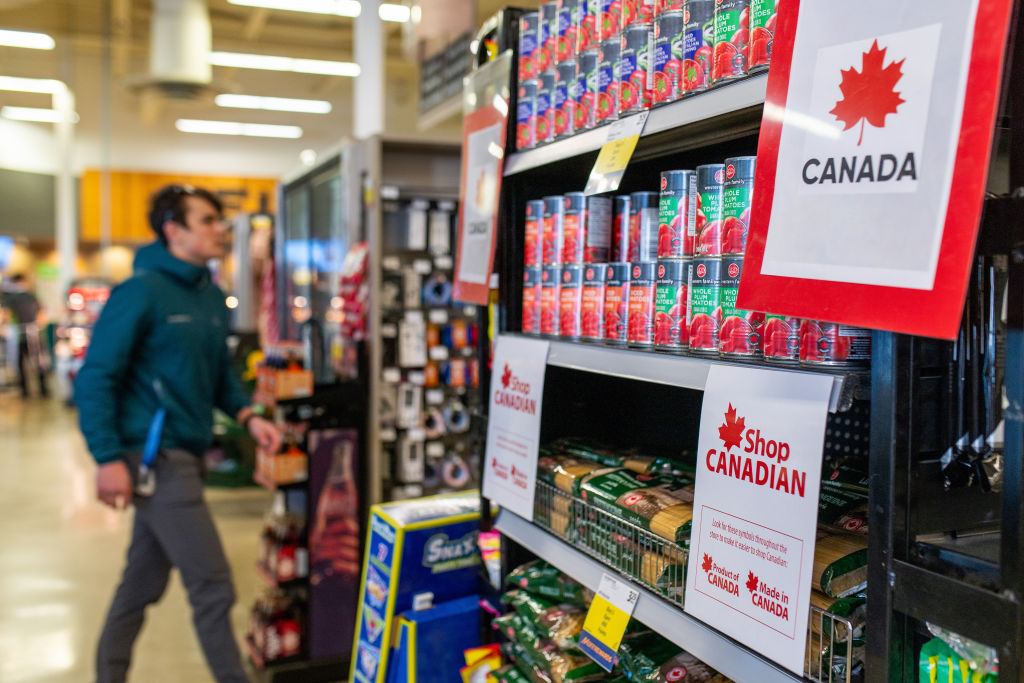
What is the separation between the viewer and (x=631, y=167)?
163cm

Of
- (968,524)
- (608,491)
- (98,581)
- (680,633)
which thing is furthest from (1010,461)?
(98,581)

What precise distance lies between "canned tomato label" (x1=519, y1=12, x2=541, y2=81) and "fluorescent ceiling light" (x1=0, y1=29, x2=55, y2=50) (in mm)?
10642

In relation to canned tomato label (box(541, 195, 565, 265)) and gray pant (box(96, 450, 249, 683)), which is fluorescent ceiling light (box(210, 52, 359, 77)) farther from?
canned tomato label (box(541, 195, 565, 265))

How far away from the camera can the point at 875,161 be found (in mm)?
853

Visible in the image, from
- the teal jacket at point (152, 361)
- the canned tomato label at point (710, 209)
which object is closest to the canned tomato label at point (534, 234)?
the canned tomato label at point (710, 209)

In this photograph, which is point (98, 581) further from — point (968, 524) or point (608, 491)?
point (968, 524)

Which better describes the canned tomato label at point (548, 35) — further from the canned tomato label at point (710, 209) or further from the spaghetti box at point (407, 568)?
the spaghetti box at point (407, 568)

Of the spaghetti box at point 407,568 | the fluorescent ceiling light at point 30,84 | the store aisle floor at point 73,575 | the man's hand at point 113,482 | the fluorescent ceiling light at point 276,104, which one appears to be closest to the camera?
the spaghetti box at point 407,568

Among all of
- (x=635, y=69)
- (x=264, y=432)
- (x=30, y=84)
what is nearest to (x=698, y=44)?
(x=635, y=69)

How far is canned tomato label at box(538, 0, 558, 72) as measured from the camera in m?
1.61

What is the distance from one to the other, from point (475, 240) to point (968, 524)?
3.95 feet

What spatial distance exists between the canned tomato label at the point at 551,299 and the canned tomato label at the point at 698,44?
53 centimetres

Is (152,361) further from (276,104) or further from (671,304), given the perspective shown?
(276,104)

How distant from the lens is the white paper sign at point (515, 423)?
1.66m
